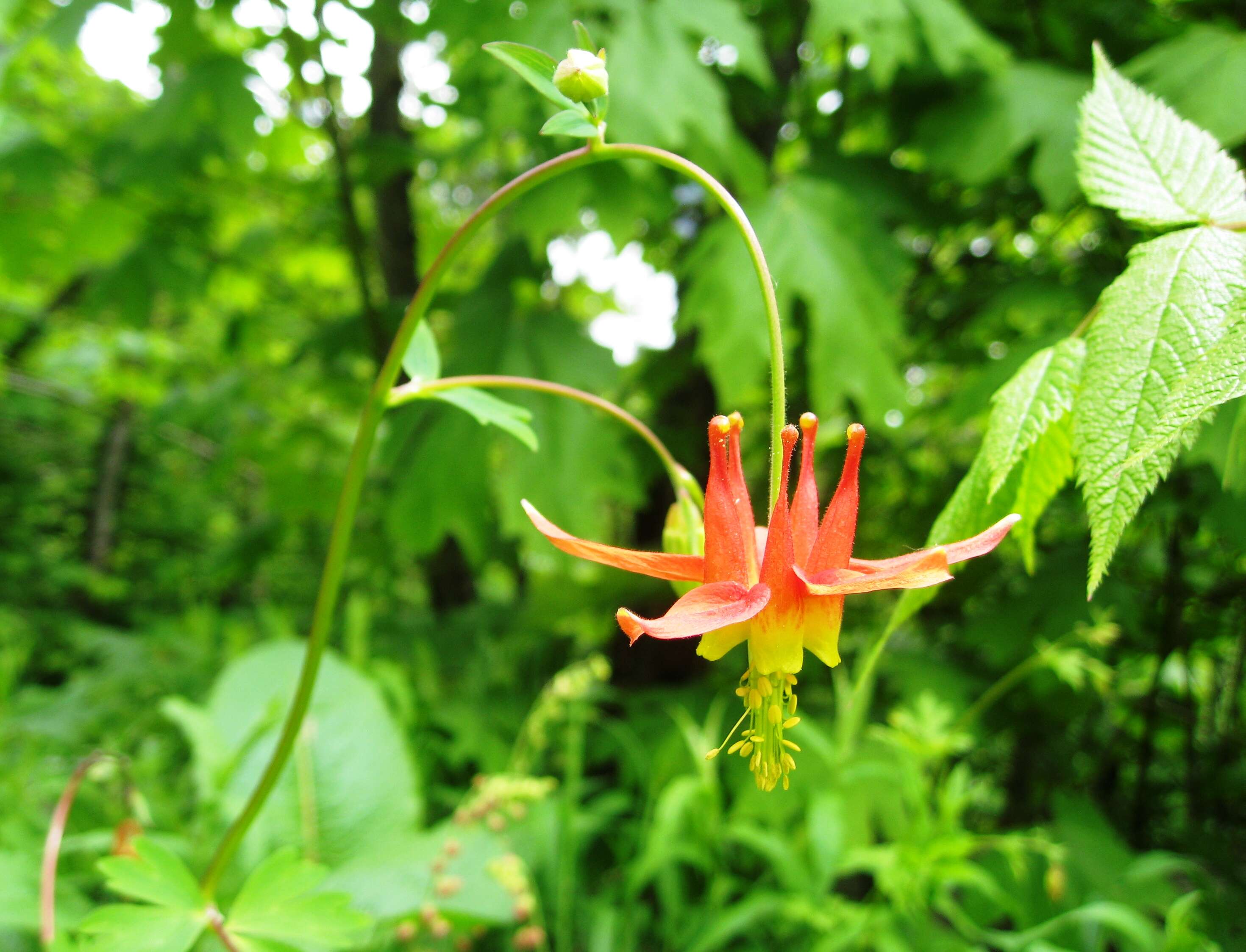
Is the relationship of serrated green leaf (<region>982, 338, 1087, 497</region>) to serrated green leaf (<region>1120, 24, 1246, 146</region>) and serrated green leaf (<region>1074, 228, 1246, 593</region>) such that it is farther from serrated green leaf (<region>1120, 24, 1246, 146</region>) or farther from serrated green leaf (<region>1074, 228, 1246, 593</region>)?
serrated green leaf (<region>1120, 24, 1246, 146</region>)

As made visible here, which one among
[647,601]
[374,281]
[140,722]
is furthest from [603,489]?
[374,281]

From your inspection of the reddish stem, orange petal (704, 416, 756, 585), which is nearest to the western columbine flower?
orange petal (704, 416, 756, 585)

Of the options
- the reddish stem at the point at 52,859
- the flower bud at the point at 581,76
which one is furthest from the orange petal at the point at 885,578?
the reddish stem at the point at 52,859

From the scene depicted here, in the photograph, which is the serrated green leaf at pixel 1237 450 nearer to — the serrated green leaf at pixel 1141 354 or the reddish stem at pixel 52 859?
the serrated green leaf at pixel 1141 354

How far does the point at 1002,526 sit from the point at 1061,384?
193 mm

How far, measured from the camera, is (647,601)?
2.51 m

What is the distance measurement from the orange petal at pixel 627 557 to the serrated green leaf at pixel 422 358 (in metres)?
0.44

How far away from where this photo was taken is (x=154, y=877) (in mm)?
993

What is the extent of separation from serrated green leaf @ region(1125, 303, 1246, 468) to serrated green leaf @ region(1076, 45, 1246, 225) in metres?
0.19

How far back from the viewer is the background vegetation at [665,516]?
5.42ft

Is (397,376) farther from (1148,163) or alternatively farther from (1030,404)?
(1148,163)

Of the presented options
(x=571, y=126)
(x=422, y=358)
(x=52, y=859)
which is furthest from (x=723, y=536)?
(x=52, y=859)

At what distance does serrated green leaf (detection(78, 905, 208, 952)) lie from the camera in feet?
2.99

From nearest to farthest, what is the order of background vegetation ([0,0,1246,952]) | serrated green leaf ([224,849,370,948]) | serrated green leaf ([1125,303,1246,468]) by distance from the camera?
serrated green leaf ([1125,303,1246,468]), serrated green leaf ([224,849,370,948]), background vegetation ([0,0,1246,952])
